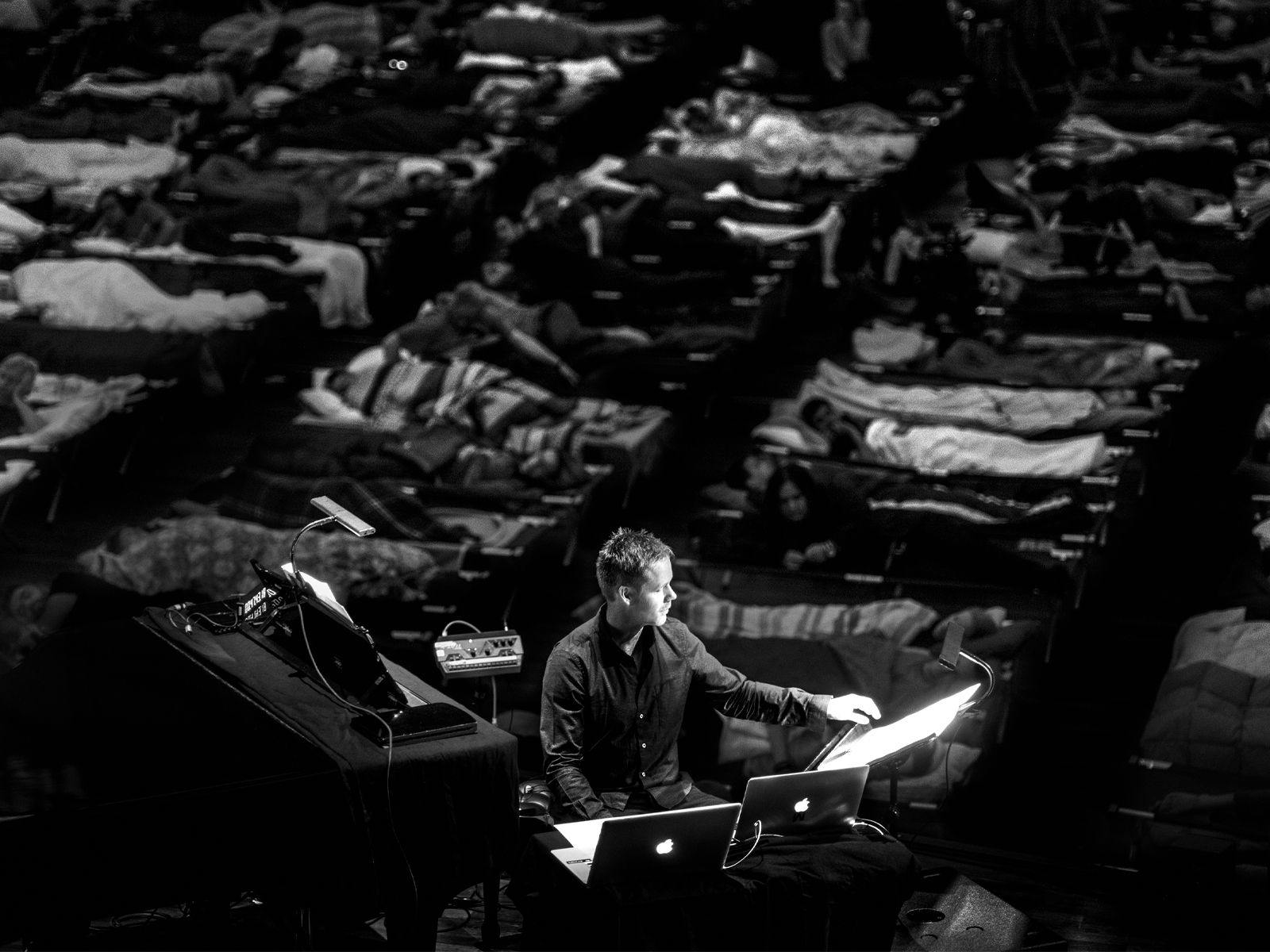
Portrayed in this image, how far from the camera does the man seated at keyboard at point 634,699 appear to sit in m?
3.65

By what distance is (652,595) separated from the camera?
3.65m

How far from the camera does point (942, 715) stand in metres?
3.52

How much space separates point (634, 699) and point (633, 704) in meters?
0.01

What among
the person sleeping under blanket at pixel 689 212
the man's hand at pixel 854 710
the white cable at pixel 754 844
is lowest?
the person sleeping under blanket at pixel 689 212

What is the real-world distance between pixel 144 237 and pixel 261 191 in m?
0.68

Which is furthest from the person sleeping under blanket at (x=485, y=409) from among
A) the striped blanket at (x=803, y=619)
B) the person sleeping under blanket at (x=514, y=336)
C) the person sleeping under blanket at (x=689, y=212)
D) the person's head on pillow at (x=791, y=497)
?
the person sleeping under blanket at (x=689, y=212)

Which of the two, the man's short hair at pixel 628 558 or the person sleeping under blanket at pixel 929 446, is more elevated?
the man's short hair at pixel 628 558

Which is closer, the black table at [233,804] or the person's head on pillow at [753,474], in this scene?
the black table at [233,804]

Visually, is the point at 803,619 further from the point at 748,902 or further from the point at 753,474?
the point at 748,902

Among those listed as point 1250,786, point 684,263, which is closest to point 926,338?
point 684,263

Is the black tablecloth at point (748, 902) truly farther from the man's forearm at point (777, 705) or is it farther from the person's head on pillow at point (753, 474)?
the person's head on pillow at point (753, 474)

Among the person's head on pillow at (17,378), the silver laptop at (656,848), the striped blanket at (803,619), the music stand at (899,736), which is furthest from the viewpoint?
the person's head on pillow at (17,378)

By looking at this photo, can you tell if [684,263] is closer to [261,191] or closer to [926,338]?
[926,338]

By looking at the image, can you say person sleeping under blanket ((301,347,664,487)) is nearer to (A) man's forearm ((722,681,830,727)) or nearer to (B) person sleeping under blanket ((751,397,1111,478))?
(B) person sleeping under blanket ((751,397,1111,478))
